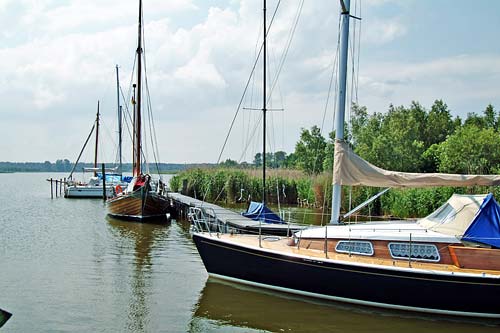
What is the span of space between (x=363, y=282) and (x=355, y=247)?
108cm

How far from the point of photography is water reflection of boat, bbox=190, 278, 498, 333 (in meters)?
12.3

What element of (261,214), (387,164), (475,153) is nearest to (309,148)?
(387,164)

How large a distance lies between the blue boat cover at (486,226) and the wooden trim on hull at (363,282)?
1127mm

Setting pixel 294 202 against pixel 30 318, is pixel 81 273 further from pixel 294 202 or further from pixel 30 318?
pixel 294 202

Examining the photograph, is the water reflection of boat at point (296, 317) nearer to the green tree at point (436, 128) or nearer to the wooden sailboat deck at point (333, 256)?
the wooden sailboat deck at point (333, 256)

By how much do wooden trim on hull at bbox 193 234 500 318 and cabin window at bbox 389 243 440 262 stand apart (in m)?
0.85

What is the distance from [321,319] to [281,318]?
0.96 metres

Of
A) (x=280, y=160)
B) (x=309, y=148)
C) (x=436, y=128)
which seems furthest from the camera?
(x=280, y=160)

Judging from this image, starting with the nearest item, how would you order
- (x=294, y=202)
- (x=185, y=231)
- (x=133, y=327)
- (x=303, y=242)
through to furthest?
(x=133, y=327), (x=303, y=242), (x=185, y=231), (x=294, y=202)

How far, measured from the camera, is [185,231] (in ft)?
93.7

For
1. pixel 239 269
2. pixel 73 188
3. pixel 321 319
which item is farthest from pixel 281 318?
pixel 73 188

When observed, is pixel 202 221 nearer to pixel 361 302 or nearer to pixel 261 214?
pixel 361 302

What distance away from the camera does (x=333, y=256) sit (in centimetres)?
1375

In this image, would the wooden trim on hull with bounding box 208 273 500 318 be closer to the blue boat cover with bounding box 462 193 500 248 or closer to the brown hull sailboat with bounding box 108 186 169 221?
the blue boat cover with bounding box 462 193 500 248
